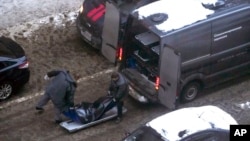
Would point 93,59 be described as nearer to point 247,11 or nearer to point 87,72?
point 87,72

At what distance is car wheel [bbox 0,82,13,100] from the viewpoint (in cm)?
1523

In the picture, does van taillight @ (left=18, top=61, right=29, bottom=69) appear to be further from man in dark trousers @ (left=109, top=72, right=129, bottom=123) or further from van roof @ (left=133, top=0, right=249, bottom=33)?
van roof @ (left=133, top=0, right=249, bottom=33)

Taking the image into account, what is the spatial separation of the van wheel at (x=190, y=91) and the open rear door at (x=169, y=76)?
64 centimetres

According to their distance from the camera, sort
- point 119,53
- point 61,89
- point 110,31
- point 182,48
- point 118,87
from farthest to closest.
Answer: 1. point 110,31
2. point 119,53
3. point 182,48
4. point 118,87
5. point 61,89

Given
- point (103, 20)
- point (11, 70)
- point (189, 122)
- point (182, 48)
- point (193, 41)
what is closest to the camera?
point (189, 122)

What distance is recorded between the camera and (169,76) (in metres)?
14.4

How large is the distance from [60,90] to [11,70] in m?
1.72

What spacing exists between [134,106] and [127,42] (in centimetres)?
154

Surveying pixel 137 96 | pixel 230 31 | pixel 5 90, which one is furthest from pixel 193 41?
pixel 5 90

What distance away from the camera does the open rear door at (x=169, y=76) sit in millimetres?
14070

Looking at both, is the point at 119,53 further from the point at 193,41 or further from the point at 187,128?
the point at 187,128

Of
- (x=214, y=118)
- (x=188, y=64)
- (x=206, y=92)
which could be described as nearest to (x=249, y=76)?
(x=206, y=92)

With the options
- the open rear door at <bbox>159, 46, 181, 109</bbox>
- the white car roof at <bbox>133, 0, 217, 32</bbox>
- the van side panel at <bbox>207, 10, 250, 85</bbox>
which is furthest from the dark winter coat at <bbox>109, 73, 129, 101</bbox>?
the van side panel at <bbox>207, 10, 250, 85</bbox>

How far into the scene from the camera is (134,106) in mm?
15445
